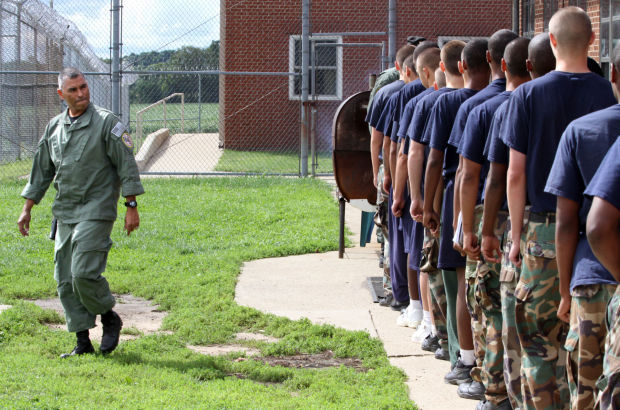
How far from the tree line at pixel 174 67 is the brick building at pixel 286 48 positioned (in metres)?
0.94

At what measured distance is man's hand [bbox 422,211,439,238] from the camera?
534 cm

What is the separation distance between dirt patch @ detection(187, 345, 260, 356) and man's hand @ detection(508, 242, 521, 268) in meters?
2.49

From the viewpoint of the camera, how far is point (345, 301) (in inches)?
293

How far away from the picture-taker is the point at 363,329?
650cm

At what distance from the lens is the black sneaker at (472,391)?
489 centimetres

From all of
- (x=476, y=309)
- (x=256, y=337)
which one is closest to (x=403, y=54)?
(x=256, y=337)

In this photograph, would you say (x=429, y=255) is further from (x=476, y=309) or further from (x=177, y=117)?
(x=177, y=117)

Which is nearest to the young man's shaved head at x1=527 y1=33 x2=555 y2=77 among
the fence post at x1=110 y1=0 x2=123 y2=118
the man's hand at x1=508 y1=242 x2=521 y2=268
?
the man's hand at x1=508 y1=242 x2=521 y2=268

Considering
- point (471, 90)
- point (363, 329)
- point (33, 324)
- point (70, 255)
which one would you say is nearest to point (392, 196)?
point (363, 329)

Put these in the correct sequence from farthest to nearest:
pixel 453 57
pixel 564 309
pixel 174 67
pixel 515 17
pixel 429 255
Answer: pixel 174 67 < pixel 515 17 < pixel 429 255 < pixel 453 57 < pixel 564 309

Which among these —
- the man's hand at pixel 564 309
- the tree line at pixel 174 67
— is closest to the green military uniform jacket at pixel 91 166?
the man's hand at pixel 564 309

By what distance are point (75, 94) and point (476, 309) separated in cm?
306

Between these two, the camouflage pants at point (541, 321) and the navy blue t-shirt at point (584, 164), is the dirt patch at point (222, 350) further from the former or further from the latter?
the navy blue t-shirt at point (584, 164)

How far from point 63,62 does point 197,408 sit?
1646cm
